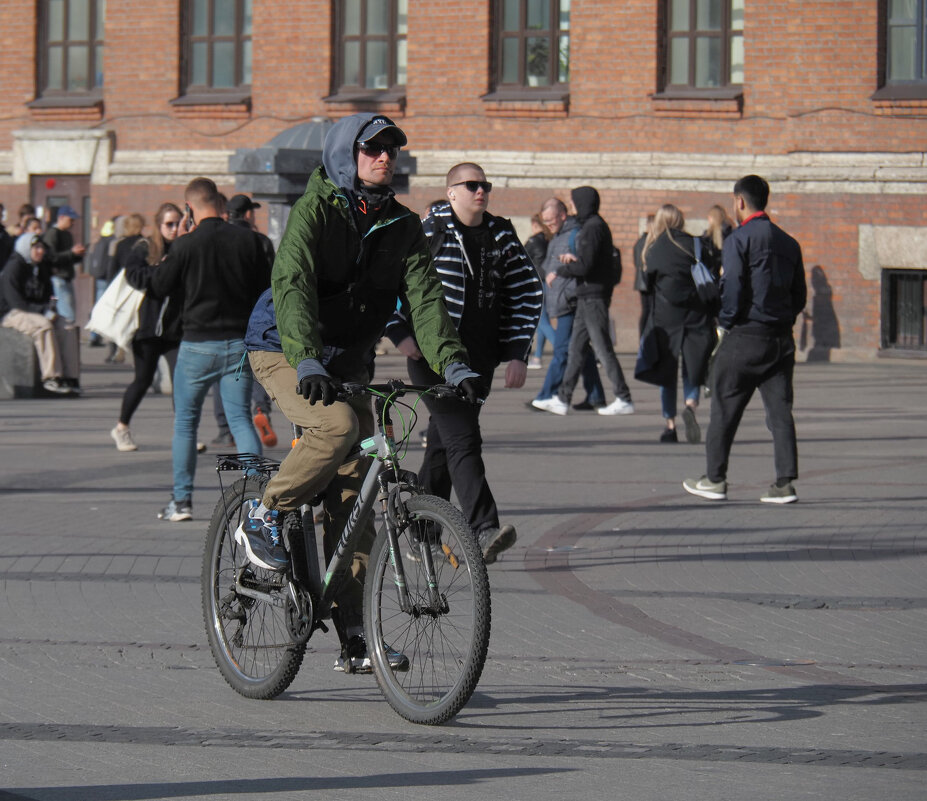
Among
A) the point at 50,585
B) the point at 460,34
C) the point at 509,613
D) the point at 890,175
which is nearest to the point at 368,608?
the point at 509,613

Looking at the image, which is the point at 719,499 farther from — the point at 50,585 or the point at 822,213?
the point at 822,213

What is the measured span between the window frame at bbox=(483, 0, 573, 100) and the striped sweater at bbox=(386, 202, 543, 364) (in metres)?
15.5

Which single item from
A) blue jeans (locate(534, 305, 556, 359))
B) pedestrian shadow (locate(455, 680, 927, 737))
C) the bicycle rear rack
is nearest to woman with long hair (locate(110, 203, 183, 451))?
blue jeans (locate(534, 305, 556, 359))

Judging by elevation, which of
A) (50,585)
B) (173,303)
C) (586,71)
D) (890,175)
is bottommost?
(50,585)

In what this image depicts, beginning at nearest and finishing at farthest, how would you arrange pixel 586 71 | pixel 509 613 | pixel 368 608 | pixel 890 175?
1. pixel 368 608
2. pixel 509 613
3. pixel 890 175
4. pixel 586 71

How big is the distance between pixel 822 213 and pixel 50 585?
15.6 metres

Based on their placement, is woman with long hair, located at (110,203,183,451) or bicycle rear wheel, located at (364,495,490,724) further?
woman with long hair, located at (110,203,183,451)

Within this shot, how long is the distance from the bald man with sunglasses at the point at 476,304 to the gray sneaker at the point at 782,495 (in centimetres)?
276

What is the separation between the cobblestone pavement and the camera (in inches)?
197

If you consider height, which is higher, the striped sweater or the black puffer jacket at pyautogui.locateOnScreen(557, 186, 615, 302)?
the black puffer jacket at pyautogui.locateOnScreen(557, 186, 615, 302)

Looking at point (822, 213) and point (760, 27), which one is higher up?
point (760, 27)

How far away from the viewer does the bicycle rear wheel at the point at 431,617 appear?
5.23 meters

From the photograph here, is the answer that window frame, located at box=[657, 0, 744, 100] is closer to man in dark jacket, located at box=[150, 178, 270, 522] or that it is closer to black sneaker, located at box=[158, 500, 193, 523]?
man in dark jacket, located at box=[150, 178, 270, 522]

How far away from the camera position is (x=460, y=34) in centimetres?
2391
